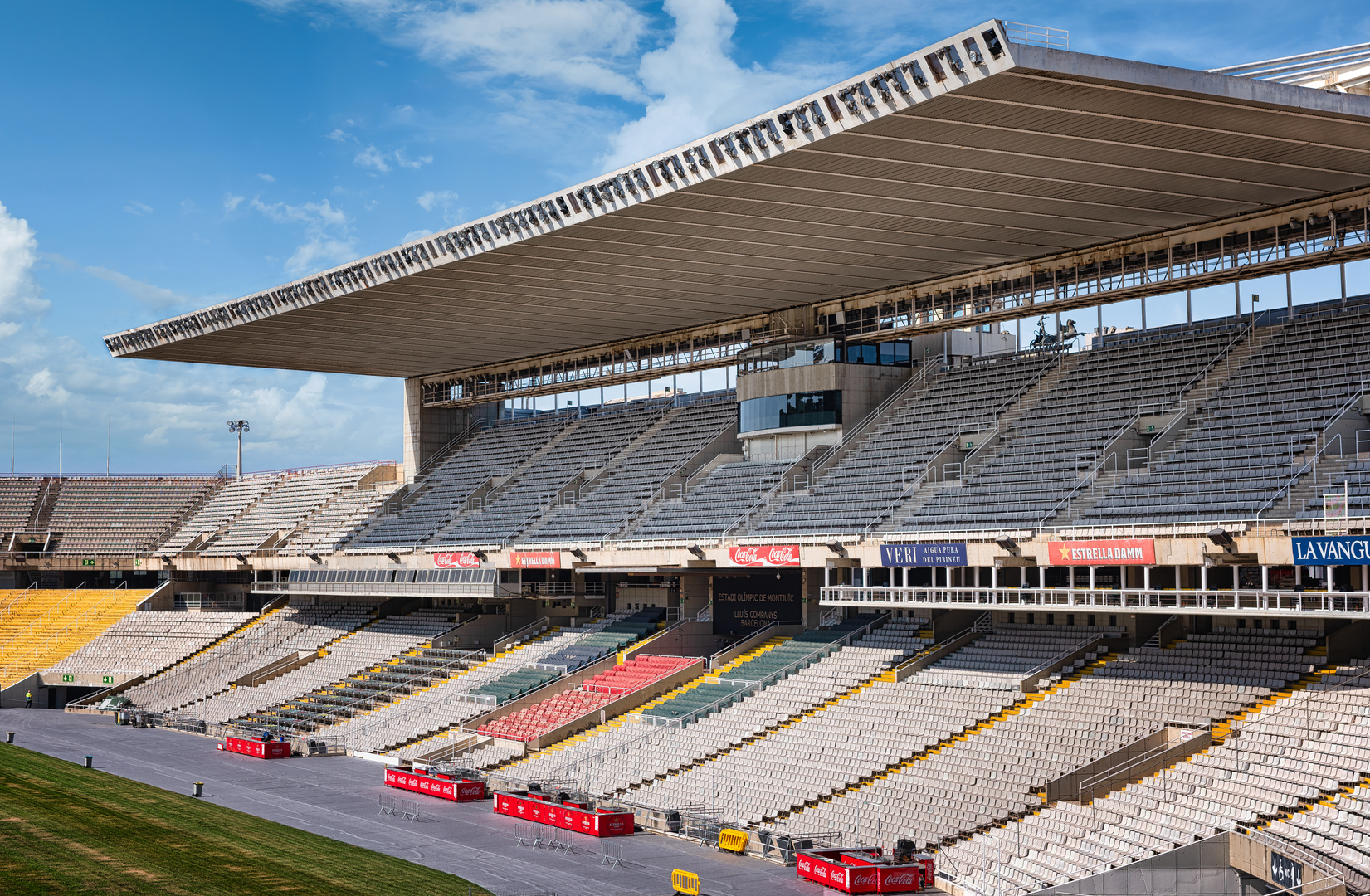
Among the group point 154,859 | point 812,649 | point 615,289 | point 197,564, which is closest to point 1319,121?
point 812,649

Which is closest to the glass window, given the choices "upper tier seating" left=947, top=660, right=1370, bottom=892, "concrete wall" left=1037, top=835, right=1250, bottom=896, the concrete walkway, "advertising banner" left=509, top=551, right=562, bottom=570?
"advertising banner" left=509, top=551, right=562, bottom=570

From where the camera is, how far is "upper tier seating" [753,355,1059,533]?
38.1 metres

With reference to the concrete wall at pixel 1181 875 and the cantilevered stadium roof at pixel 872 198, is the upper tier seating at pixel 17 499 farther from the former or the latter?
the concrete wall at pixel 1181 875

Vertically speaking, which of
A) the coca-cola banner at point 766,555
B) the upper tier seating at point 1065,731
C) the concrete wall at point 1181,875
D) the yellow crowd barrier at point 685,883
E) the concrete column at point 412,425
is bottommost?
the yellow crowd barrier at point 685,883

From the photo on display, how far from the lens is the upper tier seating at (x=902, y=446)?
38094 millimetres

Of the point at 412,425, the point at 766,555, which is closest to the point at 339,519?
the point at 412,425

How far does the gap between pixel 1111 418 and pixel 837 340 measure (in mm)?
11110

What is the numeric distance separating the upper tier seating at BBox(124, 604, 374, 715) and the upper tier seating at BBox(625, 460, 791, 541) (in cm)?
1941

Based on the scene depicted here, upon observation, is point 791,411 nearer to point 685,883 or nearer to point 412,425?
point 685,883

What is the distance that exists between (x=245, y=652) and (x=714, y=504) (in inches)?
1025

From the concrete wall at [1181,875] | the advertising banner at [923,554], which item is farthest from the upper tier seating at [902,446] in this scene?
the concrete wall at [1181,875]

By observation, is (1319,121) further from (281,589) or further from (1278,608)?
(281,589)

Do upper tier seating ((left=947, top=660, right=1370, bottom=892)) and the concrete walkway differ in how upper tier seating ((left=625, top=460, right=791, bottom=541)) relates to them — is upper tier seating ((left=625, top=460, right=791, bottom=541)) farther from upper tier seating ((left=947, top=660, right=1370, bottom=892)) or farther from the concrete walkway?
upper tier seating ((left=947, top=660, right=1370, bottom=892))

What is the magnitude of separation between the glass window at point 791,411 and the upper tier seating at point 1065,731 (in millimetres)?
15484
